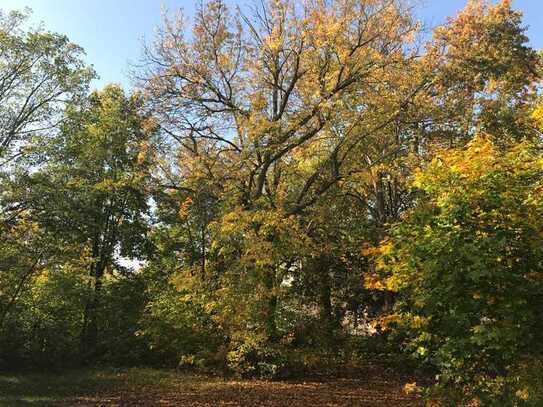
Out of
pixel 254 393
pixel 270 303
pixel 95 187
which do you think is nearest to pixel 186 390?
pixel 254 393

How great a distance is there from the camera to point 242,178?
14.1 m

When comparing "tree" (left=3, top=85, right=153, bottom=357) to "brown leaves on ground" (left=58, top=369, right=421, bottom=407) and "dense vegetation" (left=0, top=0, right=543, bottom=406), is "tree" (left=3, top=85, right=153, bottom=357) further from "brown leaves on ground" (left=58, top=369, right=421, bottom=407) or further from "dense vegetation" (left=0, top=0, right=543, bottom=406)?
"brown leaves on ground" (left=58, top=369, right=421, bottom=407)

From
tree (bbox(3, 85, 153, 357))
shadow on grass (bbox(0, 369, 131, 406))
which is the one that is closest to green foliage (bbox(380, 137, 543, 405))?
shadow on grass (bbox(0, 369, 131, 406))

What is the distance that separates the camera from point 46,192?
45.8ft

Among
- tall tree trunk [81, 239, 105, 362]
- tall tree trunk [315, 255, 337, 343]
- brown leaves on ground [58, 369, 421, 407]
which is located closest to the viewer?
brown leaves on ground [58, 369, 421, 407]

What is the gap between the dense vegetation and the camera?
43.2 ft

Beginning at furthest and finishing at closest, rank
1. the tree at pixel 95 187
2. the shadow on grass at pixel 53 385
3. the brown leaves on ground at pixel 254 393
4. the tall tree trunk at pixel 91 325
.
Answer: the tall tree trunk at pixel 91 325 → the tree at pixel 95 187 → the shadow on grass at pixel 53 385 → the brown leaves on ground at pixel 254 393

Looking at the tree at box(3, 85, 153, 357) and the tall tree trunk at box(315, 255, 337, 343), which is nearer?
the tree at box(3, 85, 153, 357)

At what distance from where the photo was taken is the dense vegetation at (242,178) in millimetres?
13172

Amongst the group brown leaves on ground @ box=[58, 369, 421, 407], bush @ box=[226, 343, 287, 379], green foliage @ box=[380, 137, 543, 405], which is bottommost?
brown leaves on ground @ box=[58, 369, 421, 407]

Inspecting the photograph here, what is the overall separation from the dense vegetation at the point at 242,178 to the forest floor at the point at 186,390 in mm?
801

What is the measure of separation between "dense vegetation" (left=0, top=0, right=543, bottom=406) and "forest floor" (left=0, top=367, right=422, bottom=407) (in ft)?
2.63

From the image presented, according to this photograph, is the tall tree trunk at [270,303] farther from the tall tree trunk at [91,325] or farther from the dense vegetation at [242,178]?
the tall tree trunk at [91,325]

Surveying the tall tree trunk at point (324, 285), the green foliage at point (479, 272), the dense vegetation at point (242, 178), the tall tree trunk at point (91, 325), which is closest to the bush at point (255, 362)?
the dense vegetation at point (242, 178)
